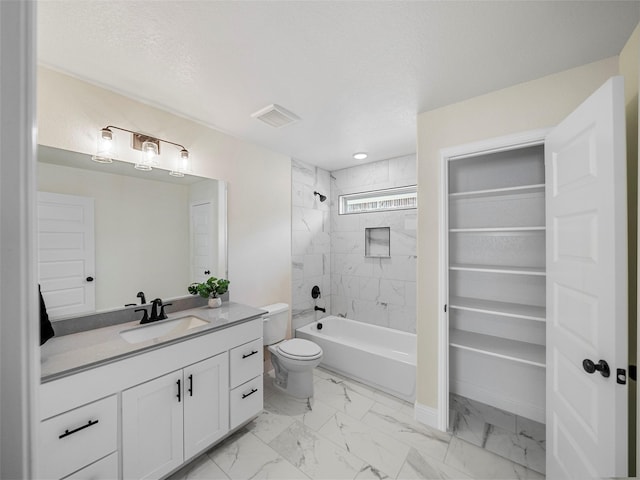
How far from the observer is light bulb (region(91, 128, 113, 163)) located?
1.70 meters

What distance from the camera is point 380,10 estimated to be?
1199 mm

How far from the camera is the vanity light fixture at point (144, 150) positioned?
1717 mm

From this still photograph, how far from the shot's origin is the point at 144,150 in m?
1.91

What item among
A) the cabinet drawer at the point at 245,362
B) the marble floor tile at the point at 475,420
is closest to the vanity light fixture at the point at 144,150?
the cabinet drawer at the point at 245,362

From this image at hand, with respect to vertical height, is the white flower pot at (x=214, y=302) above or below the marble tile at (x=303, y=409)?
above

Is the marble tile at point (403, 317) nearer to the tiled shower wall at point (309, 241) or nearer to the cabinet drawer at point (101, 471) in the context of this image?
the tiled shower wall at point (309, 241)

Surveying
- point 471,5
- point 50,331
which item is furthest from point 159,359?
point 471,5

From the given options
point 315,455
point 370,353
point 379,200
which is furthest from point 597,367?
point 379,200

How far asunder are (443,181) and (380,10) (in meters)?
1.19

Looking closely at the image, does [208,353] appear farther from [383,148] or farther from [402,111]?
[383,148]

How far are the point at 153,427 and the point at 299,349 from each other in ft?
4.06

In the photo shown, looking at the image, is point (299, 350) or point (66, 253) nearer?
point (66, 253)

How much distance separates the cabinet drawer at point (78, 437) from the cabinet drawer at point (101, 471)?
1.0 inches

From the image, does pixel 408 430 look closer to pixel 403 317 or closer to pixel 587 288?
pixel 403 317
